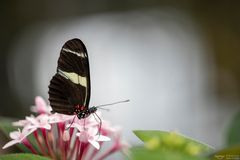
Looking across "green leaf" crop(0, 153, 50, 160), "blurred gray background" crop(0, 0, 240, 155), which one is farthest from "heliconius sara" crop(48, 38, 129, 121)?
"blurred gray background" crop(0, 0, 240, 155)

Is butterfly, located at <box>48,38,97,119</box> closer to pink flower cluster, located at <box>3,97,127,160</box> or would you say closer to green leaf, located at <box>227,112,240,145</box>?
pink flower cluster, located at <box>3,97,127,160</box>

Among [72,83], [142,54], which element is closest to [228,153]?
[72,83]

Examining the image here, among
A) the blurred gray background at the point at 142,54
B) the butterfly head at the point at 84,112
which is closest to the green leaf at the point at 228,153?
the butterfly head at the point at 84,112

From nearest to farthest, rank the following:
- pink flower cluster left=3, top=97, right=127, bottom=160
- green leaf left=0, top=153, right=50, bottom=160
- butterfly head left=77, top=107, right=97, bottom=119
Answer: green leaf left=0, top=153, right=50, bottom=160 → pink flower cluster left=3, top=97, right=127, bottom=160 → butterfly head left=77, top=107, right=97, bottom=119

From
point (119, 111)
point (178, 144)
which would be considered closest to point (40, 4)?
point (119, 111)

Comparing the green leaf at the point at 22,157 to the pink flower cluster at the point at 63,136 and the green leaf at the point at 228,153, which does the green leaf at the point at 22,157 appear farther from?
the green leaf at the point at 228,153

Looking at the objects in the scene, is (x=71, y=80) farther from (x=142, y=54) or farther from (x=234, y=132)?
(x=142, y=54)

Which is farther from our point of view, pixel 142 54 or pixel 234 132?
pixel 142 54

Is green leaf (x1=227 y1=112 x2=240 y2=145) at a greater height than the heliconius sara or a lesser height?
lesser

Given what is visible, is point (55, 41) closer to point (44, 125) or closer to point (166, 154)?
point (44, 125)
